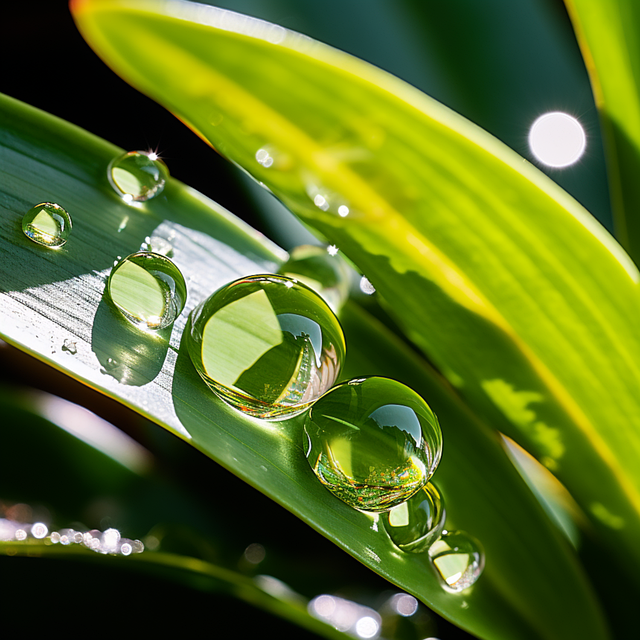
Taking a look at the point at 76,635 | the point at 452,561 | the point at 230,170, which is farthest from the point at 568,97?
the point at 76,635

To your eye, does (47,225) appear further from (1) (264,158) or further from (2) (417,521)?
(2) (417,521)

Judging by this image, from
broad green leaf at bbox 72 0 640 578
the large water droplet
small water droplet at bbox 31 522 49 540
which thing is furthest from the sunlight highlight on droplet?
small water droplet at bbox 31 522 49 540

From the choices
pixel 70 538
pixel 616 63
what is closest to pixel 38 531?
pixel 70 538

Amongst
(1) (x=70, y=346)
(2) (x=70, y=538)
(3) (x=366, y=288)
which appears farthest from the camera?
(3) (x=366, y=288)

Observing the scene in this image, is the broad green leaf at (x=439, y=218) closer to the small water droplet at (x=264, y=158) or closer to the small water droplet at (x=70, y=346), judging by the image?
the small water droplet at (x=264, y=158)

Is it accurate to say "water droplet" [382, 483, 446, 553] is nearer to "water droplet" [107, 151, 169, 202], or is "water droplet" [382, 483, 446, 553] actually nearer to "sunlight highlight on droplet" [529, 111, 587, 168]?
"water droplet" [107, 151, 169, 202]

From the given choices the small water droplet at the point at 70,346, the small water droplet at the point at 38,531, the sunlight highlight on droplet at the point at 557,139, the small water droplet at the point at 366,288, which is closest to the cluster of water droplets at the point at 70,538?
the small water droplet at the point at 38,531

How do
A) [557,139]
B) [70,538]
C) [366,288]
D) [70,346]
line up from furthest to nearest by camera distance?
[557,139], [366,288], [70,538], [70,346]
